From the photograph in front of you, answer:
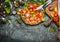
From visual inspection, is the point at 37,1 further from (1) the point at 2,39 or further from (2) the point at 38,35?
(1) the point at 2,39

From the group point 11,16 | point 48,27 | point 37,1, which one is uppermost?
point 37,1

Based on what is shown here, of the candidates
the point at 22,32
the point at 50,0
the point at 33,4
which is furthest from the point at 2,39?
the point at 50,0

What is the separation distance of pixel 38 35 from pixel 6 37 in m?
0.28

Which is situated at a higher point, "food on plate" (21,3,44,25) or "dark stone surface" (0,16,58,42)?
"food on plate" (21,3,44,25)

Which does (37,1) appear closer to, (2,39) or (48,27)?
(48,27)

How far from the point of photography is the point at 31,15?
65.1 inches

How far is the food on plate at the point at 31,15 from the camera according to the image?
5.39ft

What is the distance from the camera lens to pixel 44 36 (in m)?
1.64

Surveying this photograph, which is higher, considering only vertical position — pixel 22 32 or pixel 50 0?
pixel 50 0

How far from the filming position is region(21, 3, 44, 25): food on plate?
1.64m

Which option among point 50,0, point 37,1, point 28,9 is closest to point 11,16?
point 28,9

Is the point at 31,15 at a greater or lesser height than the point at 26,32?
greater

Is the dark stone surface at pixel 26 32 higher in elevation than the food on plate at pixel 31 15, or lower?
lower

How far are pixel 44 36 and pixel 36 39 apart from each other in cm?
7
